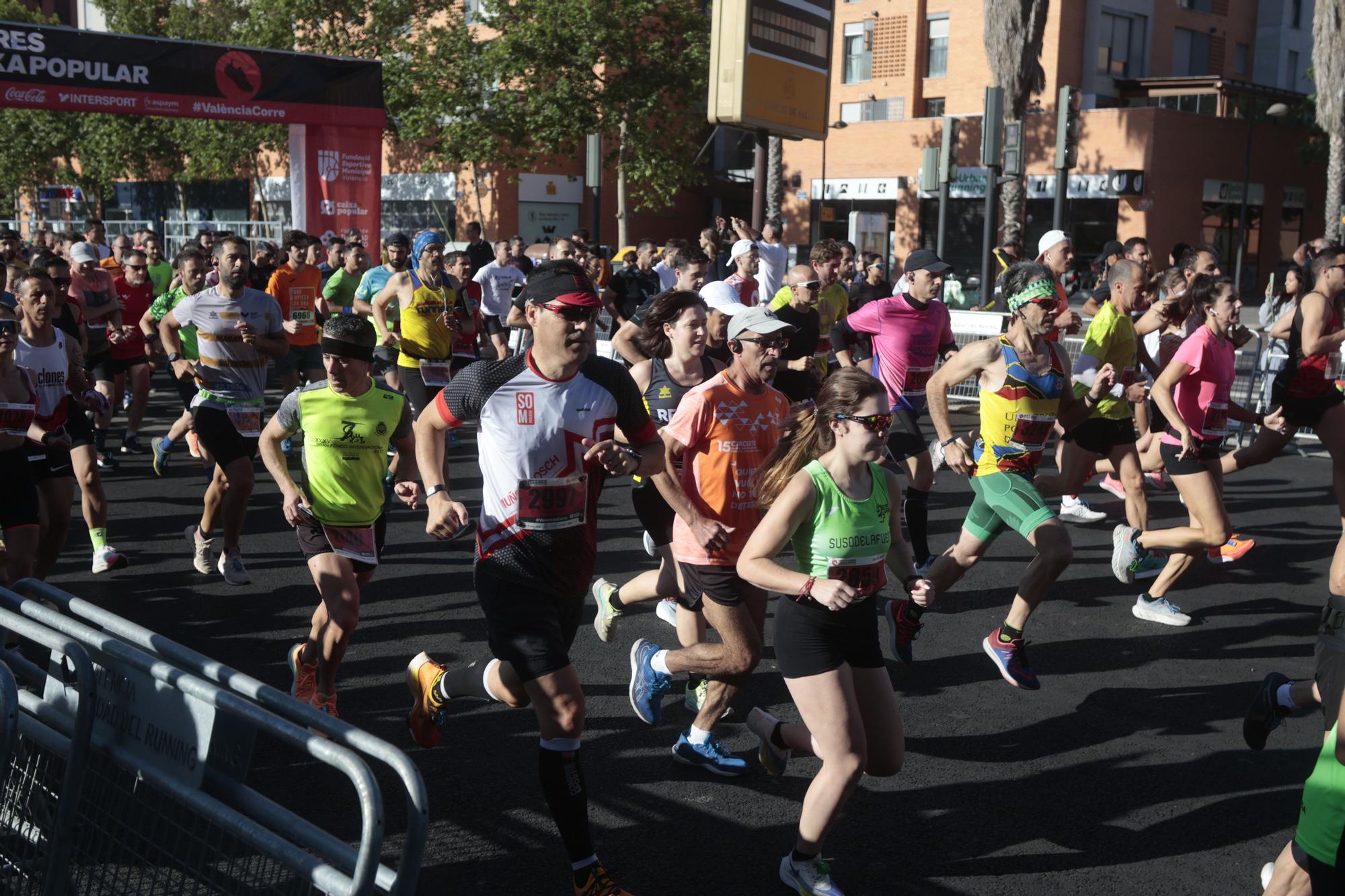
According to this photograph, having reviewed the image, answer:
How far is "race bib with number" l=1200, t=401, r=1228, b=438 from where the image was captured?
296 inches

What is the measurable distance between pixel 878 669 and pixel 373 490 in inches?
98.4

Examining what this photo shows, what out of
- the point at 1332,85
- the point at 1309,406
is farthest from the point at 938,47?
the point at 1309,406

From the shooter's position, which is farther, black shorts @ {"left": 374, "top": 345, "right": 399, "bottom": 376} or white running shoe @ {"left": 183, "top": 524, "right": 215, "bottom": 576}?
black shorts @ {"left": 374, "top": 345, "right": 399, "bottom": 376}

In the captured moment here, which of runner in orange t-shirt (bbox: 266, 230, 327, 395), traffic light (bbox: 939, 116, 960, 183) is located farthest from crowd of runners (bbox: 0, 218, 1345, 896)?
traffic light (bbox: 939, 116, 960, 183)

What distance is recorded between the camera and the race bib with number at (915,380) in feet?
28.6

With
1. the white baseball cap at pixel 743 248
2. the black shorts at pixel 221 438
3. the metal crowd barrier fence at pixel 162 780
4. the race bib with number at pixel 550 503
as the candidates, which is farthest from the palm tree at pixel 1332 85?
the metal crowd barrier fence at pixel 162 780

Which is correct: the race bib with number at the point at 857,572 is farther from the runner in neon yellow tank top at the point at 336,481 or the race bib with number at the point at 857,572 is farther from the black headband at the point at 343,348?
the black headband at the point at 343,348

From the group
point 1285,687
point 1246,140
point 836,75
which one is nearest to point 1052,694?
point 1285,687

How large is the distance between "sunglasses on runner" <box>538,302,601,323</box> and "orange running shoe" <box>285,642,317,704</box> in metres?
2.16

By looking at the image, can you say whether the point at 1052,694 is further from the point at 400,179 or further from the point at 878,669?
the point at 400,179

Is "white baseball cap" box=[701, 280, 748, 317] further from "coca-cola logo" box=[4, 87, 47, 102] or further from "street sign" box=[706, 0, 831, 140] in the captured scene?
"coca-cola logo" box=[4, 87, 47, 102]

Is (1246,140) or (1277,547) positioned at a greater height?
(1246,140)

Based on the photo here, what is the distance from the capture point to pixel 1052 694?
6133 millimetres

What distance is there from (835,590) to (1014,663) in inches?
106
